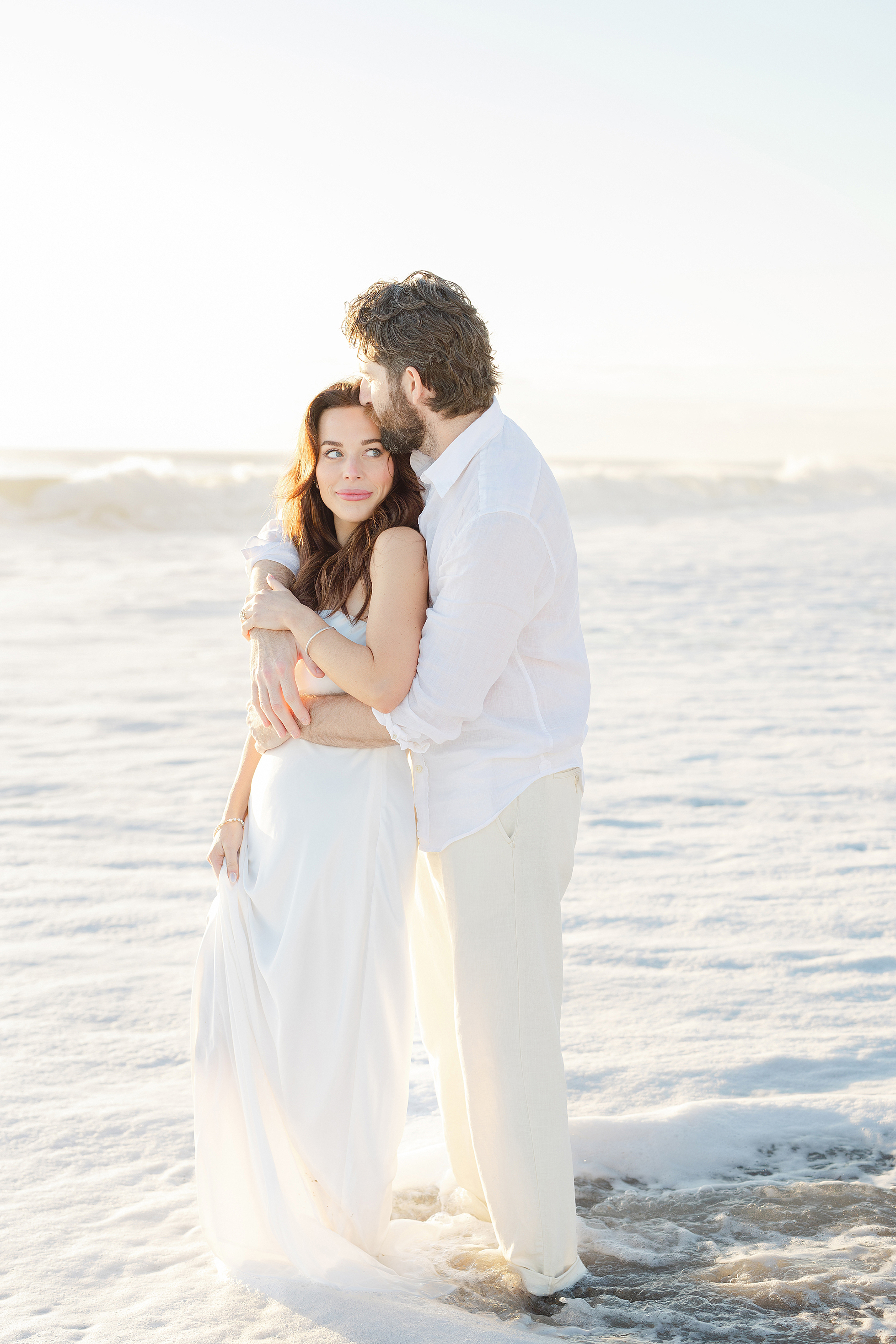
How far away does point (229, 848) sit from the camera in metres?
2.65

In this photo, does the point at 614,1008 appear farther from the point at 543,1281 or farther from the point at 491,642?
the point at 491,642

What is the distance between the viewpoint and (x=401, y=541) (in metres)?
2.41

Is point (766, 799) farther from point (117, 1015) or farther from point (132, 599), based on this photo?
point (132, 599)

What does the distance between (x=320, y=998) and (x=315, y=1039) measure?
88 mm

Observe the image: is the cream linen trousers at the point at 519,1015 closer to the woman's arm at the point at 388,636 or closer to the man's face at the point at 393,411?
the woman's arm at the point at 388,636

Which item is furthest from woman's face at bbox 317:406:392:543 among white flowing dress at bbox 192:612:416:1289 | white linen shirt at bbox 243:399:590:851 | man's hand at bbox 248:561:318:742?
white flowing dress at bbox 192:612:416:1289

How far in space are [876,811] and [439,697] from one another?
4.09m

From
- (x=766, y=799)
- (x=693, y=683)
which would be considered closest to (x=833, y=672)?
(x=693, y=683)

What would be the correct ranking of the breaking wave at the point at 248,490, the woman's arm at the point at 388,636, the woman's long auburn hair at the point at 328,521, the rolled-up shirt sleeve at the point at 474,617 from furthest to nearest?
the breaking wave at the point at 248,490 < the woman's long auburn hair at the point at 328,521 < the woman's arm at the point at 388,636 < the rolled-up shirt sleeve at the point at 474,617

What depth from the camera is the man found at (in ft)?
7.50

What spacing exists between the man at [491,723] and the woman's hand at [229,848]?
27cm

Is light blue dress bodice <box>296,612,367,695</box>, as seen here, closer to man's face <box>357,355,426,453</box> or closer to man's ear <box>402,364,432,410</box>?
man's face <box>357,355,426,453</box>

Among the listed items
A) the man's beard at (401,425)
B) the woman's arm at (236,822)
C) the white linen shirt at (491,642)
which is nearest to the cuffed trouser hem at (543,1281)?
the white linen shirt at (491,642)

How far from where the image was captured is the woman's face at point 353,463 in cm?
260
